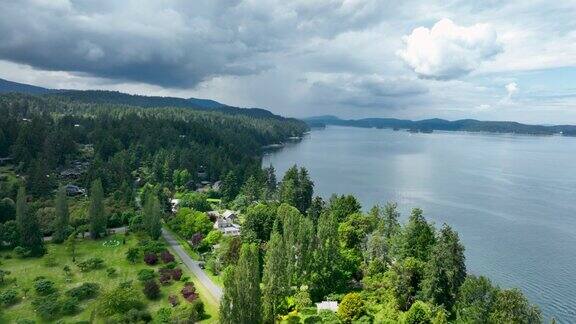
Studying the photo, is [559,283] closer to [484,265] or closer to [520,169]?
[484,265]

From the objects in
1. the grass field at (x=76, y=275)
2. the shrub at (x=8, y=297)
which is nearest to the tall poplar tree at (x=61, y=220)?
the grass field at (x=76, y=275)

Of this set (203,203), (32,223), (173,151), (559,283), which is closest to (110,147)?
(173,151)

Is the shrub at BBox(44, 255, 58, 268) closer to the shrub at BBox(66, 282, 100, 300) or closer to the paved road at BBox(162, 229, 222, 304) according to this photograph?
the shrub at BBox(66, 282, 100, 300)

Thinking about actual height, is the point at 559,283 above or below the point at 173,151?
below

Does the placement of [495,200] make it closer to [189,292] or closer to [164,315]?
[189,292]

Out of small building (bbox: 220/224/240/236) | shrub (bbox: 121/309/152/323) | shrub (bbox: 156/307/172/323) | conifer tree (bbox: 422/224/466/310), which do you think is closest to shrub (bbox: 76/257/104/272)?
shrub (bbox: 121/309/152/323)
